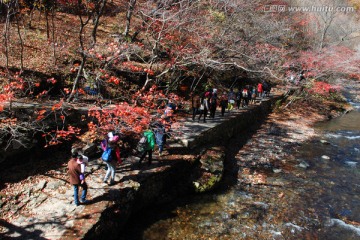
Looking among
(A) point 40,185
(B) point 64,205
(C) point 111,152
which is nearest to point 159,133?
(C) point 111,152

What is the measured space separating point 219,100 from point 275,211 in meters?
10.1

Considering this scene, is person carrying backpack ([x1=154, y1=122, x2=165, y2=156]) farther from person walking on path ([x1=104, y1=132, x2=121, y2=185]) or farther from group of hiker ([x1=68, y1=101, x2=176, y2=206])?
person walking on path ([x1=104, y1=132, x2=121, y2=185])

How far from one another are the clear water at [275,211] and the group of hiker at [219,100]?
4.52 metres

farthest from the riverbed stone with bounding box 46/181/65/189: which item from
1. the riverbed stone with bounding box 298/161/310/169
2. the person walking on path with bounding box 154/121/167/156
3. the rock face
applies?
the riverbed stone with bounding box 298/161/310/169

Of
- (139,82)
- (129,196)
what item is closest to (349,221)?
(129,196)

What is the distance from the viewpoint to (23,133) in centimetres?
959

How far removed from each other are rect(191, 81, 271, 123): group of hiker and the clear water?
452 cm

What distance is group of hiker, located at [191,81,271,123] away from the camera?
15.2m

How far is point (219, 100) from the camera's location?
19.2 metres

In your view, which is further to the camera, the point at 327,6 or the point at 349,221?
the point at 327,6

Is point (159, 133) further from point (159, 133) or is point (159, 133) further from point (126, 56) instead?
point (126, 56)

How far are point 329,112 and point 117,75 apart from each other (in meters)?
20.3

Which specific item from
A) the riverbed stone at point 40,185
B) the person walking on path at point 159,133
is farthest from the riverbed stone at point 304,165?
the riverbed stone at point 40,185

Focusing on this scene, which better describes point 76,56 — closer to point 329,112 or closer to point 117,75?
Answer: point 117,75
